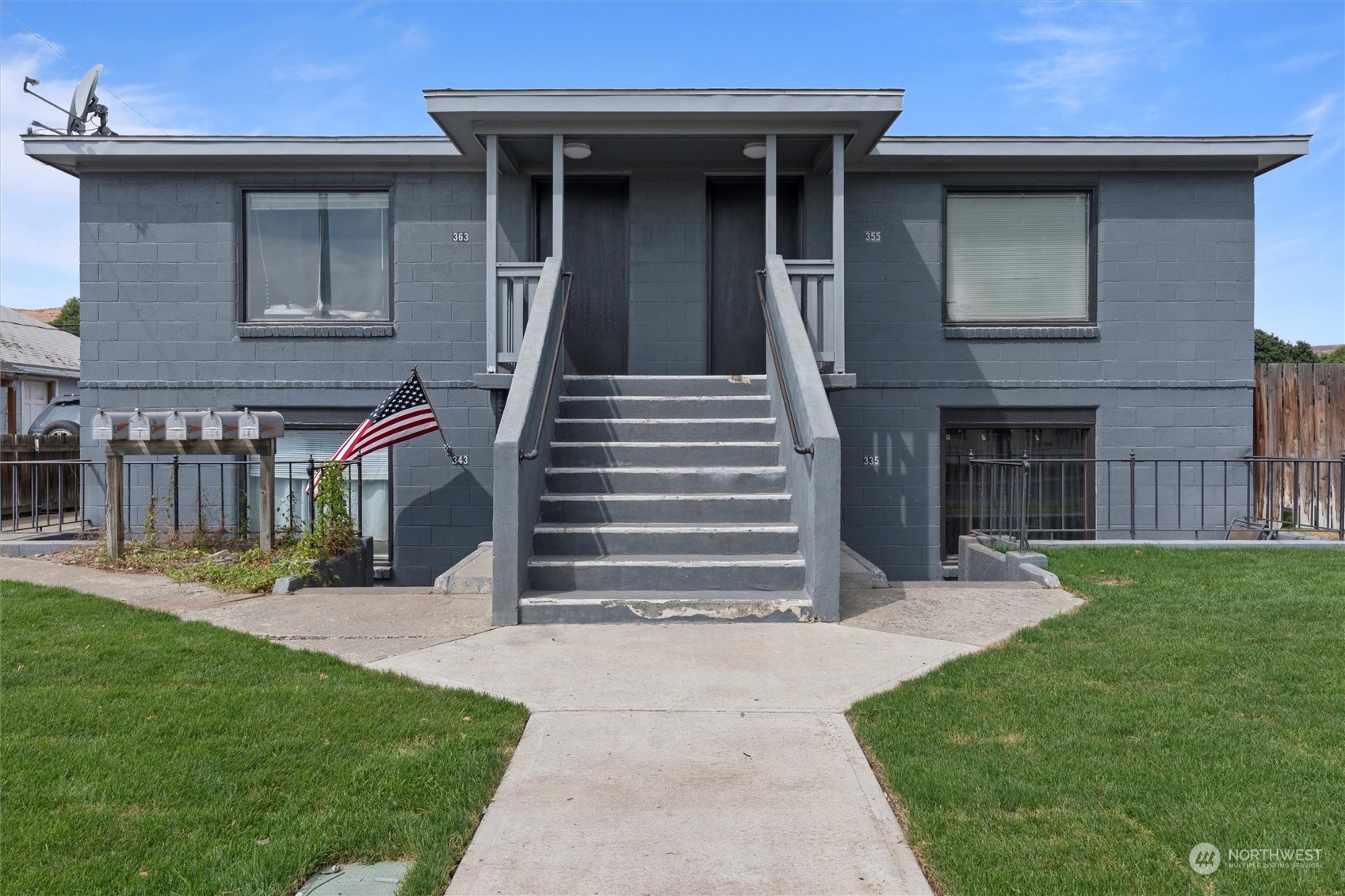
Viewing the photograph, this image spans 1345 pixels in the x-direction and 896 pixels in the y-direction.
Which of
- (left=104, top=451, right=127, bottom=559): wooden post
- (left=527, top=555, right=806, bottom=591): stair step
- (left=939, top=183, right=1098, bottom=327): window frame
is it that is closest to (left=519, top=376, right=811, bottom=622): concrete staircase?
(left=527, top=555, right=806, bottom=591): stair step

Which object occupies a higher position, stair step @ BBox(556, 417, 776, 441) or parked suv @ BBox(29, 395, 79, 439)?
parked suv @ BBox(29, 395, 79, 439)

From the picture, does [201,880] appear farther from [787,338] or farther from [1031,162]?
[1031,162]

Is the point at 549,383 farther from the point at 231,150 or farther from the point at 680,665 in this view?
the point at 231,150

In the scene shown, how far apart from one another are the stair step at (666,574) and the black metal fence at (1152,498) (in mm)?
4401

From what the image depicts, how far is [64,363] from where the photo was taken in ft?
83.7

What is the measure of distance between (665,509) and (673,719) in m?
2.86

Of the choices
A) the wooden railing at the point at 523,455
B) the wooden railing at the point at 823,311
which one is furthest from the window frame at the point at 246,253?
the wooden railing at the point at 823,311

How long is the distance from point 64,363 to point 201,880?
28254 millimetres

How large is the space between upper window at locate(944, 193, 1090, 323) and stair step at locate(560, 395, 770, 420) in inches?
137

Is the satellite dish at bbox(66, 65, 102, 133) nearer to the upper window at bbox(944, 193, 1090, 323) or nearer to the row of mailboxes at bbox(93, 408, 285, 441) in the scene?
the row of mailboxes at bbox(93, 408, 285, 441)

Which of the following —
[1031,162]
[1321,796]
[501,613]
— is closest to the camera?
[1321,796]

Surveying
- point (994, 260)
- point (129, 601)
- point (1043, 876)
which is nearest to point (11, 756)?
point (129, 601)

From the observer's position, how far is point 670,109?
8258 mm

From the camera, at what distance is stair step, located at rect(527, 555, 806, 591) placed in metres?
6.12
